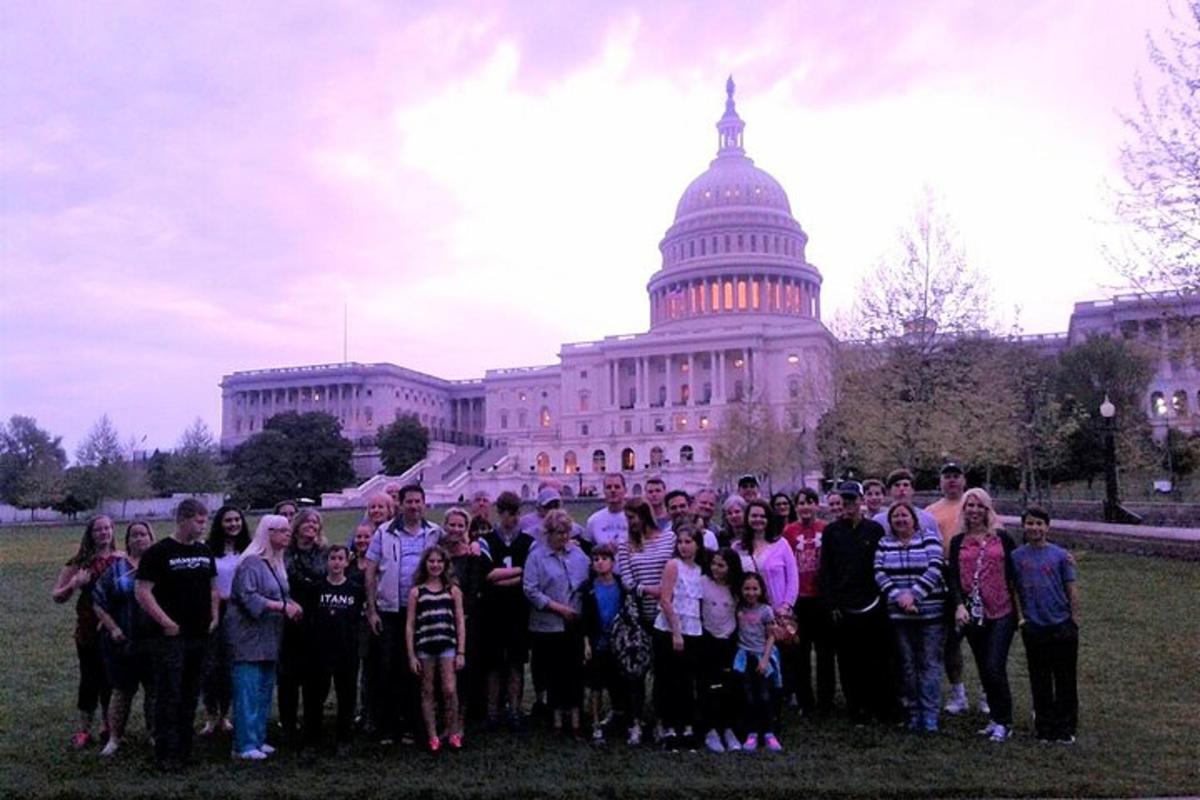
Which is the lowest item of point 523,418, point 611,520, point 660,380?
point 611,520

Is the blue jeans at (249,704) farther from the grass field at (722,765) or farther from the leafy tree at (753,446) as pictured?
the leafy tree at (753,446)

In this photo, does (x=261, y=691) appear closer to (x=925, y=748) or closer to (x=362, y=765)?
(x=362, y=765)

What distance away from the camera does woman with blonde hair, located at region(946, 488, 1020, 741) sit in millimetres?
8898

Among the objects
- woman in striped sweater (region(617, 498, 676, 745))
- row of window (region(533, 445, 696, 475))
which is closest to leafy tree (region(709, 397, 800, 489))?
row of window (region(533, 445, 696, 475))

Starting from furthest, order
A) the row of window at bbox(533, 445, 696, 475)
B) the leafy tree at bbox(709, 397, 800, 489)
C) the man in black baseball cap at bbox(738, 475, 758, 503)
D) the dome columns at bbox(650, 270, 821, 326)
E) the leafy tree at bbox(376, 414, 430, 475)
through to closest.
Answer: the dome columns at bbox(650, 270, 821, 326)
the leafy tree at bbox(376, 414, 430, 475)
the row of window at bbox(533, 445, 696, 475)
the leafy tree at bbox(709, 397, 800, 489)
the man in black baseball cap at bbox(738, 475, 758, 503)

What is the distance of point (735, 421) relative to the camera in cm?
6044

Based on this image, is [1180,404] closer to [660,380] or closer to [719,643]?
[660,380]

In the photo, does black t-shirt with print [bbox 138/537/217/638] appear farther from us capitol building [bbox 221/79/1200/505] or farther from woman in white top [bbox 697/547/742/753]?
us capitol building [bbox 221/79/1200/505]

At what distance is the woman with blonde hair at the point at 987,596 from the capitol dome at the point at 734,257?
318 ft

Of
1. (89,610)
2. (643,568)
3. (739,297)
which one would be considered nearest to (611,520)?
(643,568)

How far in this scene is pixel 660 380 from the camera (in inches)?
4035

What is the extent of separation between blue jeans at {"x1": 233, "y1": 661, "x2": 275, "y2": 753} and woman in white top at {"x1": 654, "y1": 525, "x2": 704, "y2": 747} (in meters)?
3.53

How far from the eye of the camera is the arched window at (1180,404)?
2220 inches

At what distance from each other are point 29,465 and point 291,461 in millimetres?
20172
